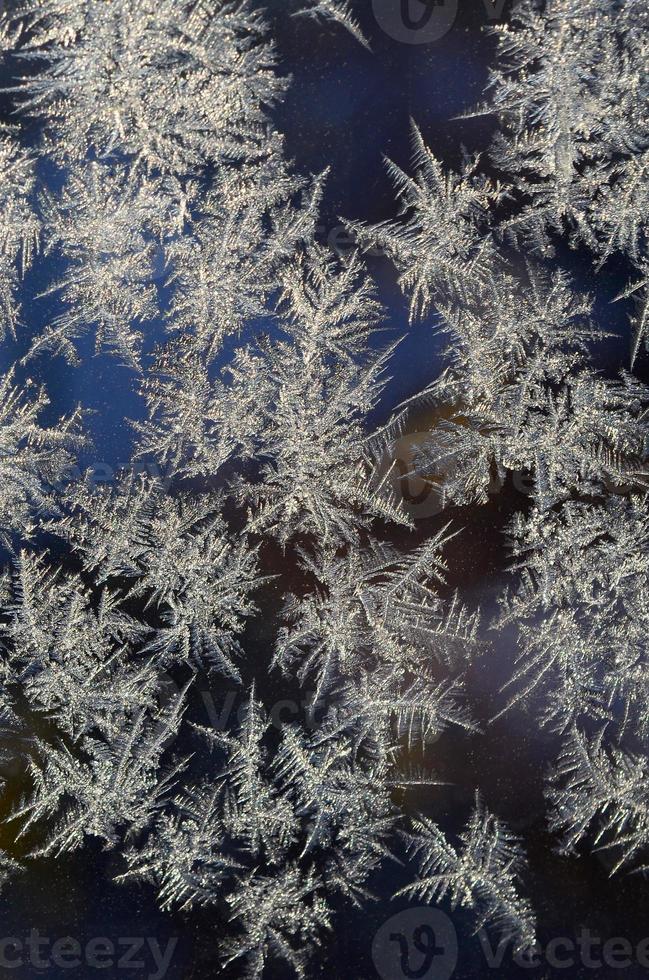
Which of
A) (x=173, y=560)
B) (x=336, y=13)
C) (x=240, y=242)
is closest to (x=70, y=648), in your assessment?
(x=173, y=560)

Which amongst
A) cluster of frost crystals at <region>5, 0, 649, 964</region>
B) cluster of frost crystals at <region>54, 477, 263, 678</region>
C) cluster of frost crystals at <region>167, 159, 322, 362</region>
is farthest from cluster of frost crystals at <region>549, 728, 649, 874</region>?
cluster of frost crystals at <region>167, 159, 322, 362</region>

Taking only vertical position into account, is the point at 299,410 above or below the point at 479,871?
above

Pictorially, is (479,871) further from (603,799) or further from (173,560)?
(173,560)

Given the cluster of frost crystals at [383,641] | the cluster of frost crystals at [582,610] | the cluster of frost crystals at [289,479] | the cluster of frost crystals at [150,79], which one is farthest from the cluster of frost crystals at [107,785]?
the cluster of frost crystals at [150,79]

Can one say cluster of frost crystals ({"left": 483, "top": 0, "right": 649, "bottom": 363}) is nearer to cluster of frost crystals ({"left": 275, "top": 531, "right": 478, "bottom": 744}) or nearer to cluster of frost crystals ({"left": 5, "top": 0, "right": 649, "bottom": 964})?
cluster of frost crystals ({"left": 5, "top": 0, "right": 649, "bottom": 964})

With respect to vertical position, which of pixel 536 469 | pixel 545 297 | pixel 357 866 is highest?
pixel 545 297

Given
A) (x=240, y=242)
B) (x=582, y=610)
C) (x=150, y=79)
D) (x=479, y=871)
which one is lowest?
(x=479, y=871)

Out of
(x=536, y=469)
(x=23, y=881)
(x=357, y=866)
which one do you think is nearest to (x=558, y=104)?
(x=536, y=469)

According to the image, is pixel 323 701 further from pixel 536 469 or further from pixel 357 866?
pixel 536 469

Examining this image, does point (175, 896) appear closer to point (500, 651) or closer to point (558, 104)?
point (500, 651)

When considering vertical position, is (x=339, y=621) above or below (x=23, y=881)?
above
